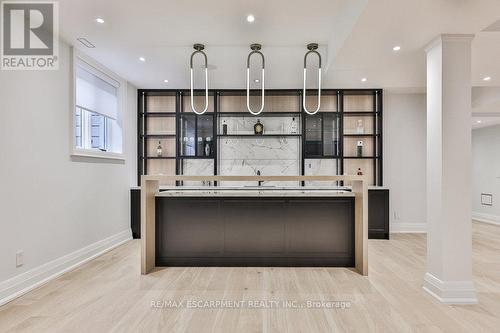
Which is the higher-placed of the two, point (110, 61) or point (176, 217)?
point (110, 61)

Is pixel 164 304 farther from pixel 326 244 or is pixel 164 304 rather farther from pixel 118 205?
pixel 118 205

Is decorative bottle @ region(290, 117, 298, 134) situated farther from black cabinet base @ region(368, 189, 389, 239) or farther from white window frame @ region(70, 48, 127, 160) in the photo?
white window frame @ region(70, 48, 127, 160)

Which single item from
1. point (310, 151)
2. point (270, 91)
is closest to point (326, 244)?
point (310, 151)

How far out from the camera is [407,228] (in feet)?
18.3

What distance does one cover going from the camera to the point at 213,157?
5.58 m

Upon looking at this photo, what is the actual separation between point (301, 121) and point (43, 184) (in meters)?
4.16

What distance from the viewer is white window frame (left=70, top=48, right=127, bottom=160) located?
11.9 feet

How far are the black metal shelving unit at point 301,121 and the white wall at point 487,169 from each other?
3.83 metres

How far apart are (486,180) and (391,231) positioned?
3748 millimetres

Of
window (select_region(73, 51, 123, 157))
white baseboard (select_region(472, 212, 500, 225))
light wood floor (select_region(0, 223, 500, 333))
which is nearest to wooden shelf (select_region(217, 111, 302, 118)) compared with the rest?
window (select_region(73, 51, 123, 157))

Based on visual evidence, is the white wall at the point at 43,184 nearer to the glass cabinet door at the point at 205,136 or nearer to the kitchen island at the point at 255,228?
the kitchen island at the point at 255,228

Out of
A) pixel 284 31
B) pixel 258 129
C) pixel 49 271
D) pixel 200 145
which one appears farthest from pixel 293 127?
pixel 49 271

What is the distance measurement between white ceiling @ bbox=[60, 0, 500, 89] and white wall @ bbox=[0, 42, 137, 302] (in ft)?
2.68

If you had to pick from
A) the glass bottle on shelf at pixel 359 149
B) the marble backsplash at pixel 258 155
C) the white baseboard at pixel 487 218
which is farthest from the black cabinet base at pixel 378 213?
the white baseboard at pixel 487 218
